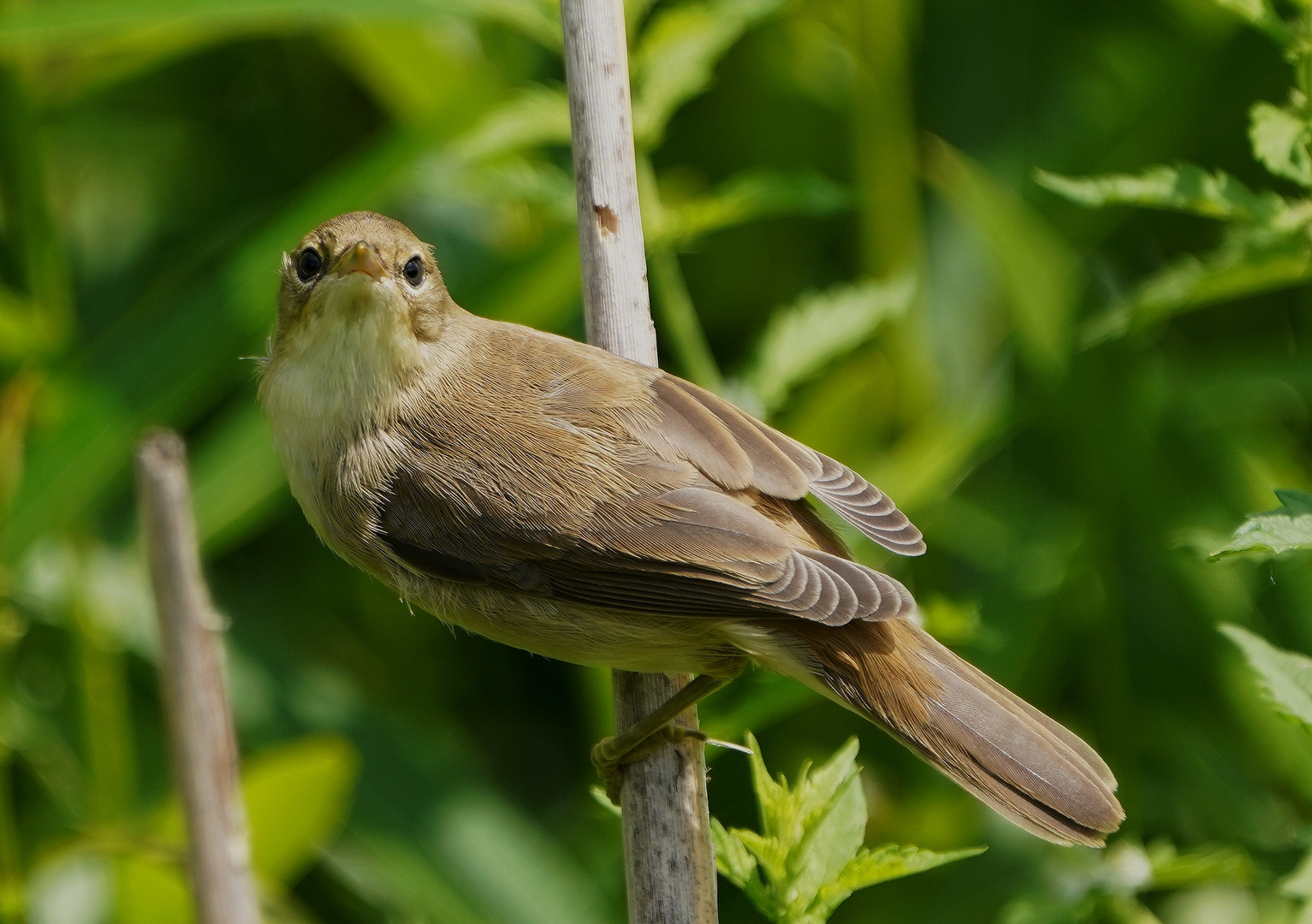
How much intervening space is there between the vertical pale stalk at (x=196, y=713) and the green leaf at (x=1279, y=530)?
1.31m

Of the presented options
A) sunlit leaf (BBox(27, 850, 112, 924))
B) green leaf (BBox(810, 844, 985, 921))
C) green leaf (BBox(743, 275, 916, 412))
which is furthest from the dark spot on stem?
sunlit leaf (BBox(27, 850, 112, 924))

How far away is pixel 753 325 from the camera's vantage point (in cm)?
481

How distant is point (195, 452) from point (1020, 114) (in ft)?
9.61

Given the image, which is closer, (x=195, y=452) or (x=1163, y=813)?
(x=1163, y=813)

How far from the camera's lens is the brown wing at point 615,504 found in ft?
8.67

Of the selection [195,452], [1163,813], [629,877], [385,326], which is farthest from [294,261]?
[1163,813]

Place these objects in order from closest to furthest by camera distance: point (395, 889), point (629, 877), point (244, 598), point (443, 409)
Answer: point (629, 877) < point (443, 409) < point (395, 889) < point (244, 598)

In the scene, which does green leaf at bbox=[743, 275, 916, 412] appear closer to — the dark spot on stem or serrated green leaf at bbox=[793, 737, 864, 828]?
the dark spot on stem

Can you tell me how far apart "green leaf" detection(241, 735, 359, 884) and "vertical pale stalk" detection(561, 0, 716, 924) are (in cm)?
82

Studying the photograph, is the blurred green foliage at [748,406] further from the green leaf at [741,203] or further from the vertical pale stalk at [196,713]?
the vertical pale stalk at [196,713]

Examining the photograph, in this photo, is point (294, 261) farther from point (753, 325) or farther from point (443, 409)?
point (753, 325)

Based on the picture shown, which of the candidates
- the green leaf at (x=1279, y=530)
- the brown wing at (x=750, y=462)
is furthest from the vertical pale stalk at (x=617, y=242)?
the green leaf at (x=1279, y=530)

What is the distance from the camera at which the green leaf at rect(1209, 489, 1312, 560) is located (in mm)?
1963

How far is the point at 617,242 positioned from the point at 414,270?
19.8 inches
